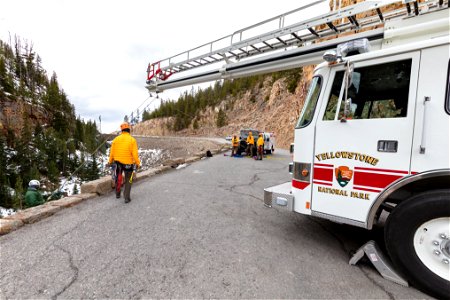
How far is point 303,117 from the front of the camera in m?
3.39

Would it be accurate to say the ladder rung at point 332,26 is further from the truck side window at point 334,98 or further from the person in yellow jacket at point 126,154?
the person in yellow jacket at point 126,154

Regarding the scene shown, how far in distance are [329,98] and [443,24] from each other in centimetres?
151

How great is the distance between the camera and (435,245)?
2.43m

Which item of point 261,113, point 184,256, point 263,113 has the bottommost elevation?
point 184,256

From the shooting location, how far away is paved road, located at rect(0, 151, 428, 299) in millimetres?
2496

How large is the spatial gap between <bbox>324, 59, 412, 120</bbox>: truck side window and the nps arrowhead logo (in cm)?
69

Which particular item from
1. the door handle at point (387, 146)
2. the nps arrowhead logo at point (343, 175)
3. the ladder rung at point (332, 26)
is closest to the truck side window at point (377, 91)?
the door handle at point (387, 146)

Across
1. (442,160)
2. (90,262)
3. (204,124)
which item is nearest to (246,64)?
(442,160)

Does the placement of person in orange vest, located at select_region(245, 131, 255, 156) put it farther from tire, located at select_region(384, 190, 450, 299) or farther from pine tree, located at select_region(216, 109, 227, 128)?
pine tree, located at select_region(216, 109, 227, 128)

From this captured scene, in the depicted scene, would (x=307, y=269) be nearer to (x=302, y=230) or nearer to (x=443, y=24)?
(x=302, y=230)

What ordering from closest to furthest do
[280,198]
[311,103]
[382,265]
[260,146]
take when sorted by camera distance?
1. [382,265]
2. [311,103]
3. [280,198]
4. [260,146]

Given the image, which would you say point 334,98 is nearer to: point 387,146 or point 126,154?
point 387,146

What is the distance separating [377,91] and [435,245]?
75.6 inches

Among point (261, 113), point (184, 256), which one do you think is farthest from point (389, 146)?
point (261, 113)
